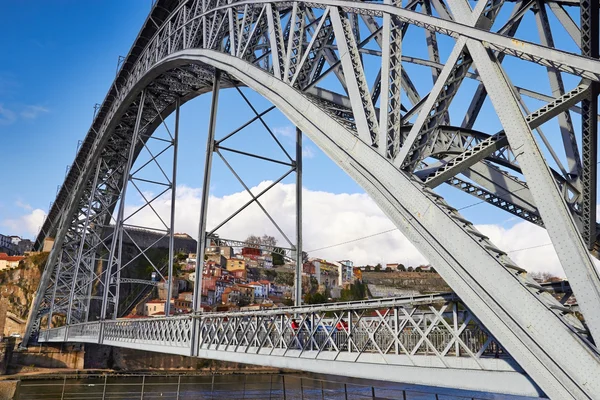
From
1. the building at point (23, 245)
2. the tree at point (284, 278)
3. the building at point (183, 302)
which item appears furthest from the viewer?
the building at point (23, 245)

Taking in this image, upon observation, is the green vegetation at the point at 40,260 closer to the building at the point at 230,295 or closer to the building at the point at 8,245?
the building at the point at 230,295

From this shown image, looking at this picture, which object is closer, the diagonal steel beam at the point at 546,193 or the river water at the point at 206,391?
the diagonal steel beam at the point at 546,193

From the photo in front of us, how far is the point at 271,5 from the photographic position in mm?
10828

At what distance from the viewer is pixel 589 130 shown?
239 inches

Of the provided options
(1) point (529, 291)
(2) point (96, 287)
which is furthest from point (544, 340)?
(2) point (96, 287)

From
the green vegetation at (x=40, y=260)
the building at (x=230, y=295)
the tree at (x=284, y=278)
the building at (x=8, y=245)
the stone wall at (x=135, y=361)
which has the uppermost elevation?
the building at (x=8, y=245)

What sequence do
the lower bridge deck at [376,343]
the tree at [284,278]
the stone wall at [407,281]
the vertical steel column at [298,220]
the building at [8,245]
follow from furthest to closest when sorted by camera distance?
the building at [8,245]
the stone wall at [407,281]
the tree at [284,278]
the vertical steel column at [298,220]
the lower bridge deck at [376,343]

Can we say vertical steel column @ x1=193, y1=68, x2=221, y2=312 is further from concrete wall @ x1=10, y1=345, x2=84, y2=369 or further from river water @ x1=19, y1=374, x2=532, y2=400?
concrete wall @ x1=10, y1=345, x2=84, y2=369

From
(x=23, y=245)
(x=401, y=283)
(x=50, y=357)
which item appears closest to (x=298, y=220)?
(x=50, y=357)

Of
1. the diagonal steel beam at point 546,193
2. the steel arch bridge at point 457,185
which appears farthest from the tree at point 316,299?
the diagonal steel beam at point 546,193

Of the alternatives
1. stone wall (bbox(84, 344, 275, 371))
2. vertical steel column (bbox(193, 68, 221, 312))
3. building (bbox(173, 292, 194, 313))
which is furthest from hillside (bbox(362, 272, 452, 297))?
vertical steel column (bbox(193, 68, 221, 312))

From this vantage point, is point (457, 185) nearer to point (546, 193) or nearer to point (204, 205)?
point (546, 193)

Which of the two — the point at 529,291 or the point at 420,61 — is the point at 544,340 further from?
the point at 420,61

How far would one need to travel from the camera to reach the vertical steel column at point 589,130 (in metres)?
5.43
